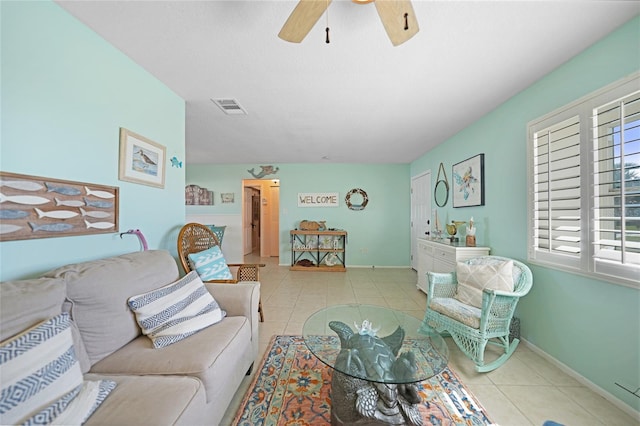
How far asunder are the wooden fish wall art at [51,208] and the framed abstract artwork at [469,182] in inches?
139

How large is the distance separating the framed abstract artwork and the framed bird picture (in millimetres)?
3385

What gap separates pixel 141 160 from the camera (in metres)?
1.87

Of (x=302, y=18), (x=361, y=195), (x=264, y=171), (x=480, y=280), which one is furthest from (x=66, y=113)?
(x=361, y=195)

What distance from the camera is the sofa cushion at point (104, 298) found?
3.62 ft

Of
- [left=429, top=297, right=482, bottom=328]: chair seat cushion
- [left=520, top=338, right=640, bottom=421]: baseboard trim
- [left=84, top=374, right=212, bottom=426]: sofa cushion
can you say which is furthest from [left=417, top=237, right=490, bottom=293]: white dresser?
[left=84, top=374, right=212, bottom=426]: sofa cushion

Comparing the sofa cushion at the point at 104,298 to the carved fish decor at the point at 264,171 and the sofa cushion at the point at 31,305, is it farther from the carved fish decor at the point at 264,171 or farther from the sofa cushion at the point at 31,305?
the carved fish decor at the point at 264,171

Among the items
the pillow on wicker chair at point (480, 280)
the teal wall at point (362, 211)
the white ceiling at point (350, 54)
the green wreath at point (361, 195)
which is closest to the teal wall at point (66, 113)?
the white ceiling at point (350, 54)

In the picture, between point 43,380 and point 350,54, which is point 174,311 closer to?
point 43,380

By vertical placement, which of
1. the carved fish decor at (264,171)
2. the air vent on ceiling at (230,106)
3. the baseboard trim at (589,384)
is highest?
the air vent on ceiling at (230,106)

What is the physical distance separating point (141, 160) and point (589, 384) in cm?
364

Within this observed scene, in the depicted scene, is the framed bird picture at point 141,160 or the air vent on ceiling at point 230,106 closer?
the framed bird picture at point 141,160

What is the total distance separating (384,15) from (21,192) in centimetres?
199

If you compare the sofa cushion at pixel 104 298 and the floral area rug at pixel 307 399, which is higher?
the sofa cushion at pixel 104 298

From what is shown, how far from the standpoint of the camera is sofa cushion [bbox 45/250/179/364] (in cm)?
110
